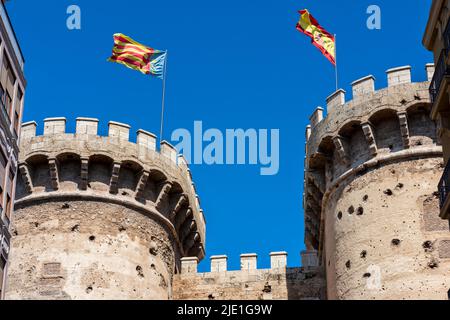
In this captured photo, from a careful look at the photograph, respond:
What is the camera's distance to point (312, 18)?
34562mm

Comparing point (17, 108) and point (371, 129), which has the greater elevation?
point (371, 129)

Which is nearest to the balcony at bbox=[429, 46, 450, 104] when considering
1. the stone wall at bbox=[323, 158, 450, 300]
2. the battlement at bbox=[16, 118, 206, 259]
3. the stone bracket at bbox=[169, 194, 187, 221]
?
the stone wall at bbox=[323, 158, 450, 300]

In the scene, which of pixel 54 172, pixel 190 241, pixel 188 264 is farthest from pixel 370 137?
pixel 54 172

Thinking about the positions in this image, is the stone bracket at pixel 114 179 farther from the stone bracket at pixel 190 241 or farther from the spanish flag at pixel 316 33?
the spanish flag at pixel 316 33

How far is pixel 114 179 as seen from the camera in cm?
3219

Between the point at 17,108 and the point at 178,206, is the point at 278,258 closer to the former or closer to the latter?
the point at 178,206

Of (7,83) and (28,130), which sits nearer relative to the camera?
(7,83)

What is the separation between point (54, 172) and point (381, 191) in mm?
9625

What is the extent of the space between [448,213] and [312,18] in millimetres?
15562

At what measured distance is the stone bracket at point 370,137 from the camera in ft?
101

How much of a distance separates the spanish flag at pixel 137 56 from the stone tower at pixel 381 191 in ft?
20.3

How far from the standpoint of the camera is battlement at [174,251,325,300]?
32.9 metres

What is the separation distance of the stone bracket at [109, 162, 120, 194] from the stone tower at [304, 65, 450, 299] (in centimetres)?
583
